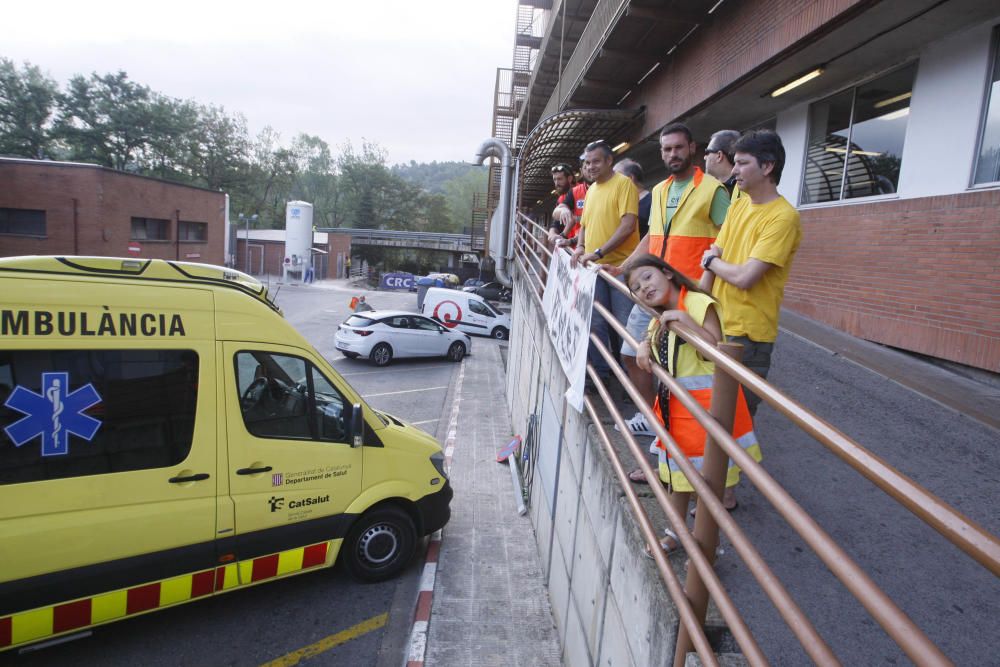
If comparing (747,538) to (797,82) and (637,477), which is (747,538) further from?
(797,82)

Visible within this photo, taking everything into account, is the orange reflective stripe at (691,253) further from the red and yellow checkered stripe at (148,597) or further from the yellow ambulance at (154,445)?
the red and yellow checkered stripe at (148,597)

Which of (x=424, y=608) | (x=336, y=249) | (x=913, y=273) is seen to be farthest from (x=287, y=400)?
(x=336, y=249)

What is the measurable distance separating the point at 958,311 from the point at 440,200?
81.1m

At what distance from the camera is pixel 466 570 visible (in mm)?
5418

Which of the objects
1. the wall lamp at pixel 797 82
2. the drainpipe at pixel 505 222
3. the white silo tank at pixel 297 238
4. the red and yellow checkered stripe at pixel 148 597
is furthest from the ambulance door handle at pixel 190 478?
the white silo tank at pixel 297 238

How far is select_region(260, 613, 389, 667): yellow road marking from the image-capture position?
4.13m

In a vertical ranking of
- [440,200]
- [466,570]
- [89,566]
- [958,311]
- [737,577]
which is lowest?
[466,570]

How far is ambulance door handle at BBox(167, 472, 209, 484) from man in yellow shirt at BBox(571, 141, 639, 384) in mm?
3050

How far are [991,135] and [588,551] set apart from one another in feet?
19.0

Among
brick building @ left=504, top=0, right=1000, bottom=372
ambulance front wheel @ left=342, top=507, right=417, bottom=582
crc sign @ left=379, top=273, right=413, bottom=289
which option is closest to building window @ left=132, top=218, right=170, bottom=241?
crc sign @ left=379, top=273, right=413, bottom=289

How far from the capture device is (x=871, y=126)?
24.1ft

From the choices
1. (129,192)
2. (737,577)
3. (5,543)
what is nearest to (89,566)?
(5,543)

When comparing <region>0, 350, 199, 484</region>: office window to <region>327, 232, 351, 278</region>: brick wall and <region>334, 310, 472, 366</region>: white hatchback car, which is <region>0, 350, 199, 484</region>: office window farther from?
<region>327, 232, 351, 278</region>: brick wall

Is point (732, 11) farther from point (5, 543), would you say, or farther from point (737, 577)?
point (5, 543)
